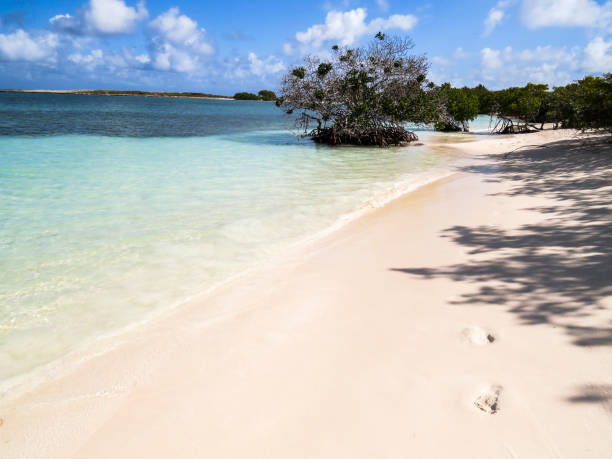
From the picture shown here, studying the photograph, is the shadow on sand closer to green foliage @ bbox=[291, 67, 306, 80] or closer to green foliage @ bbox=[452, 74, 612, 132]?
green foliage @ bbox=[452, 74, 612, 132]

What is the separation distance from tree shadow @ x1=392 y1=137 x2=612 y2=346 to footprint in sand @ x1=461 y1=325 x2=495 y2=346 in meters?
0.36

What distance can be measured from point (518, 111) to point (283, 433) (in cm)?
3115

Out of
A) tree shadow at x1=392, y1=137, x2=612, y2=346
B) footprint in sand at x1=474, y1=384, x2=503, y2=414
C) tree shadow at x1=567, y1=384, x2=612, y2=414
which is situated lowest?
footprint in sand at x1=474, y1=384, x2=503, y2=414

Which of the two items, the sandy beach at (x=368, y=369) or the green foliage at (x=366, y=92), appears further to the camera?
the green foliage at (x=366, y=92)

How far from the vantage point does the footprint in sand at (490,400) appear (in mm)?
2176

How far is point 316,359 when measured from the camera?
2.81 m

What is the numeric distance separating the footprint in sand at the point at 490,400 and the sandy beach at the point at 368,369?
11 millimetres

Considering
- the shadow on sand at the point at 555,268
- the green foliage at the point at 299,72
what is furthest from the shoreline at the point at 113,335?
the green foliage at the point at 299,72

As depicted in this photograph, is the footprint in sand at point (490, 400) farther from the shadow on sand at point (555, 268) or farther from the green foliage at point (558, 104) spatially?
the green foliage at point (558, 104)

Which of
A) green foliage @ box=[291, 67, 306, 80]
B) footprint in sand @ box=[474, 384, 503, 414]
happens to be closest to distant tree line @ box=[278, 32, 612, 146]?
green foliage @ box=[291, 67, 306, 80]

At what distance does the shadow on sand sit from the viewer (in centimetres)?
290

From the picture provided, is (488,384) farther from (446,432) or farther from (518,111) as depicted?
(518,111)

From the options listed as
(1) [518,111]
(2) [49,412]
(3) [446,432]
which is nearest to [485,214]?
(3) [446,432]

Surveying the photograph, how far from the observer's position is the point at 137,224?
6.75 m
